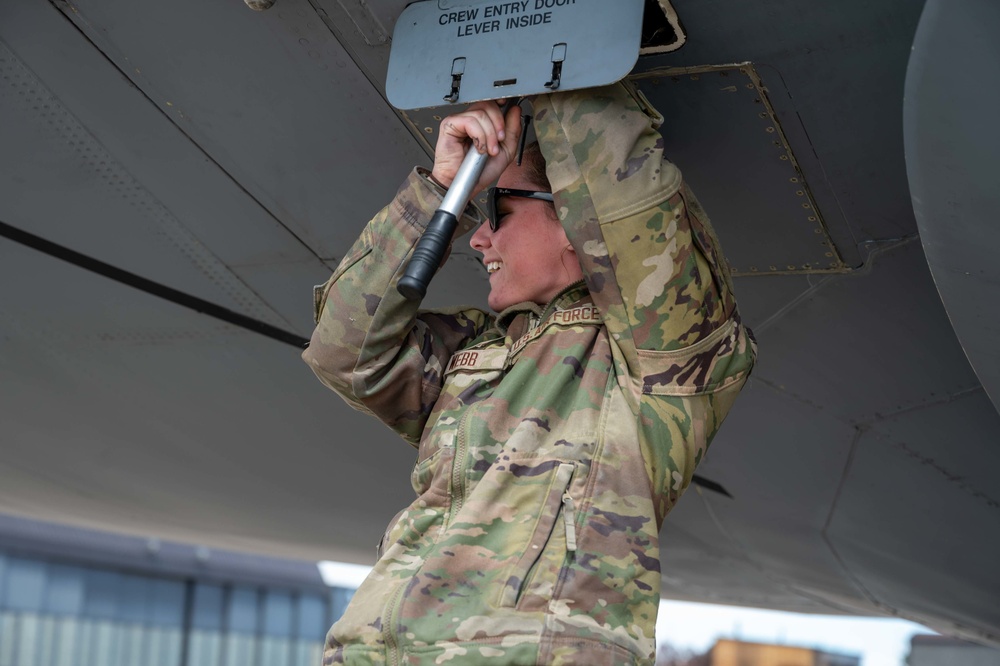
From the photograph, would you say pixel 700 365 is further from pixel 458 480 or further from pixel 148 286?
pixel 148 286

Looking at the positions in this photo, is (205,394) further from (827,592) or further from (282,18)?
(827,592)

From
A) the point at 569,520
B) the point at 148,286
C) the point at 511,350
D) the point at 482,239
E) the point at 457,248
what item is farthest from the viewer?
the point at 148,286

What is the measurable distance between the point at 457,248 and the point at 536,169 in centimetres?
85

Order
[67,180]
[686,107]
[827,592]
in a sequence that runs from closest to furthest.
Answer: [686,107] < [67,180] < [827,592]

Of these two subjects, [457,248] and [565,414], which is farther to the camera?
[457,248]

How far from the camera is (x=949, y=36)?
5.63 feet

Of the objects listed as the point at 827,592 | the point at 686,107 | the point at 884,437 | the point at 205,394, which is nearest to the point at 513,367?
the point at 686,107

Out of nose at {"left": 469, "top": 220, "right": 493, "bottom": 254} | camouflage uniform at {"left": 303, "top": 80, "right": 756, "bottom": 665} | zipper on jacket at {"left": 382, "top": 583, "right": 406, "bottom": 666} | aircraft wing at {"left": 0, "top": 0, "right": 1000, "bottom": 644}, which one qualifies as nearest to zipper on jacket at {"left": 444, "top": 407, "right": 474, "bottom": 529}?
camouflage uniform at {"left": 303, "top": 80, "right": 756, "bottom": 665}

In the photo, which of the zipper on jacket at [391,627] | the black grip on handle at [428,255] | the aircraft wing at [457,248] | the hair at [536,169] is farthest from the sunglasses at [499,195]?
the zipper on jacket at [391,627]

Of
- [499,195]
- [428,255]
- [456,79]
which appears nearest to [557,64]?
[456,79]

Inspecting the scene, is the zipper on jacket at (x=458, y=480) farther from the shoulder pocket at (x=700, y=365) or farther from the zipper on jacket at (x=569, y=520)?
the shoulder pocket at (x=700, y=365)

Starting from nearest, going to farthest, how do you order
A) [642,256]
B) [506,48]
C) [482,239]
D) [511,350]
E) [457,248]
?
[642,256] < [506,48] < [511,350] < [482,239] < [457,248]

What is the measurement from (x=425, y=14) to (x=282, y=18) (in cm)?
42

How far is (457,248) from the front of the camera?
325 centimetres
